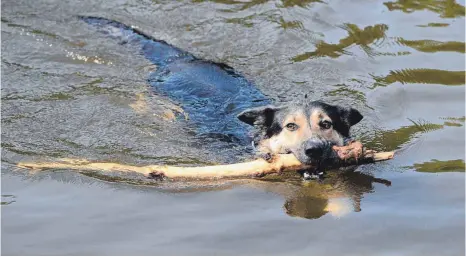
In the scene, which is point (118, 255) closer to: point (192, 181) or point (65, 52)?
point (192, 181)

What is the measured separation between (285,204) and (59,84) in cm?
384

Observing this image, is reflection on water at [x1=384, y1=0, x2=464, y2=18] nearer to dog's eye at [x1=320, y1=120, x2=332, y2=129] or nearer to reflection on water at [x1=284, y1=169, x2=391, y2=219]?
dog's eye at [x1=320, y1=120, x2=332, y2=129]

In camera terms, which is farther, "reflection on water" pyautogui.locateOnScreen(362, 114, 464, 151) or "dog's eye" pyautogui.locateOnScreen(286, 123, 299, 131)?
"reflection on water" pyautogui.locateOnScreen(362, 114, 464, 151)

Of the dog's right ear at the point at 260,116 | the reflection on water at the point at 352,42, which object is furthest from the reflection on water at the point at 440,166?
the reflection on water at the point at 352,42

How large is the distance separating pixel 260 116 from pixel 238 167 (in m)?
1.15

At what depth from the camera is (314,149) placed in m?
5.29

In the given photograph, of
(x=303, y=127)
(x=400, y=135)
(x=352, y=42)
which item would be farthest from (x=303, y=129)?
(x=352, y=42)

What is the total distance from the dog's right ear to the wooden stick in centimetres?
90

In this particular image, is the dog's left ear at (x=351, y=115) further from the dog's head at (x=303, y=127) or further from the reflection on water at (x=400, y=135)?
the reflection on water at (x=400, y=135)

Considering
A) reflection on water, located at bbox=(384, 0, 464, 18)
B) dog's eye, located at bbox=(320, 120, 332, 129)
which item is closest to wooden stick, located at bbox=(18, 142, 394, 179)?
dog's eye, located at bbox=(320, 120, 332, 129)

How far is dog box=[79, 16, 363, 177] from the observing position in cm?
576

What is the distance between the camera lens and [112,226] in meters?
4.73

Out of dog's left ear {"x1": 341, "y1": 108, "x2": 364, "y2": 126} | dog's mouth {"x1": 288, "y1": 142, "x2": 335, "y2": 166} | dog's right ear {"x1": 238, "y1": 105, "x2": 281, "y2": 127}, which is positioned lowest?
dog's mouth {"x1": 288, "y1": 142, "x2": 335, "y2": 166}

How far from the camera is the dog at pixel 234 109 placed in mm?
5762
